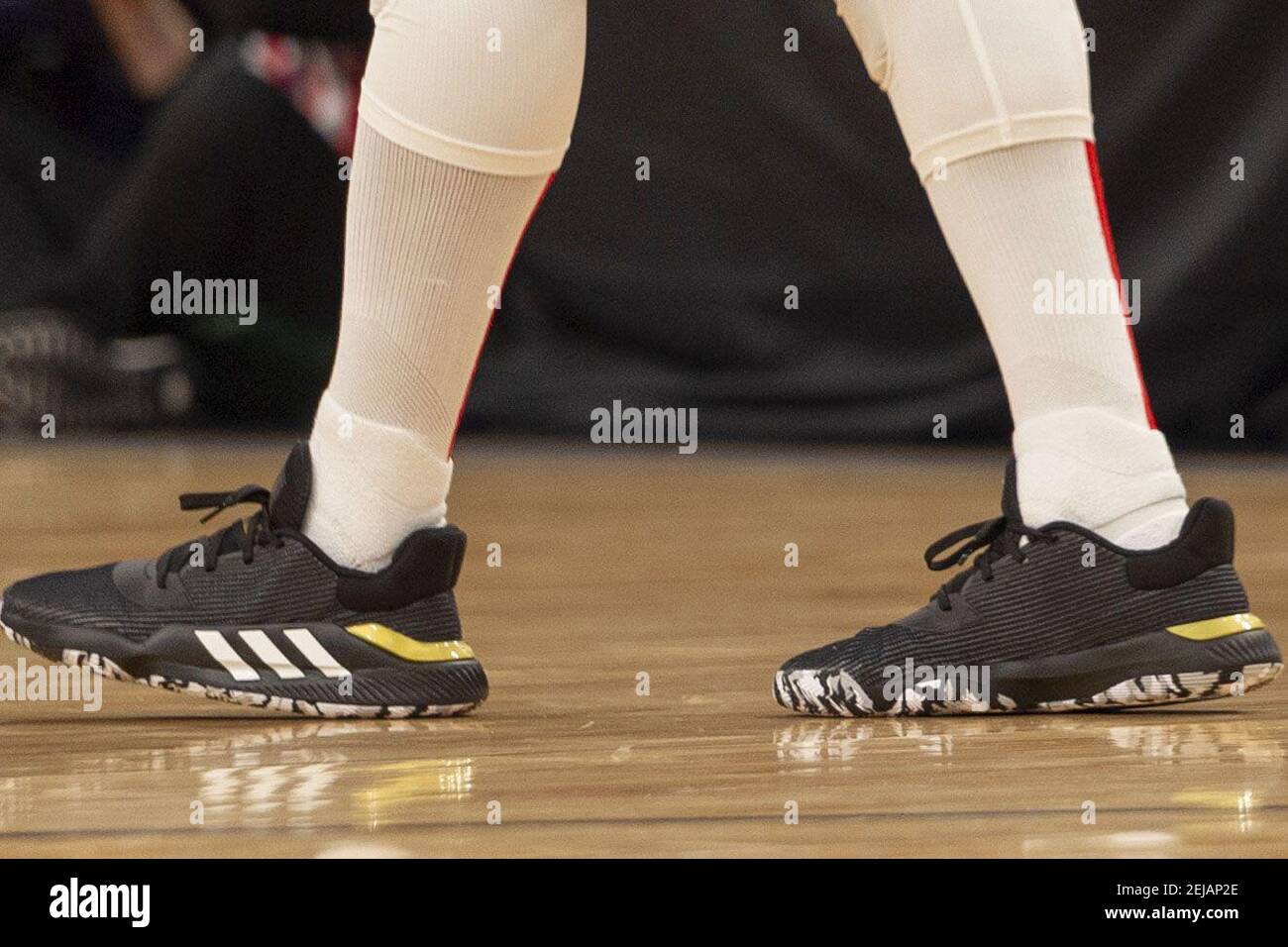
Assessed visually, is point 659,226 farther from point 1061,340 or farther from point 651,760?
point 651,760

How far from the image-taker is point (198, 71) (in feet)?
11.5

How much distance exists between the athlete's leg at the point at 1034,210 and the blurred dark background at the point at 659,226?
1.94 m

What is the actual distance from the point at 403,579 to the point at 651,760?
→ 0.64ft

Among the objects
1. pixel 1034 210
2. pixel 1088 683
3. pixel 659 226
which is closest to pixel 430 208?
pixel 1034 210

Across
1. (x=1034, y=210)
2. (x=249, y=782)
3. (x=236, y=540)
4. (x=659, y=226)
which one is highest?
(x=659, y=226)

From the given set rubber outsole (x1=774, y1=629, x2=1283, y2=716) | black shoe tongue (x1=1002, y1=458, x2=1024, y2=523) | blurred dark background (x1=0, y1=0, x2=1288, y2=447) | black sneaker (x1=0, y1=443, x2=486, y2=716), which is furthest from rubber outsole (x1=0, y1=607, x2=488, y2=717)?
blurred dark background (x1=0, y1=0, x2=1288, y2=447)

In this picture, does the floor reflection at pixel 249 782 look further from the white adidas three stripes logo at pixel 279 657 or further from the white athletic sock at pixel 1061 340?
the white athletic sock at pixel 1061 340

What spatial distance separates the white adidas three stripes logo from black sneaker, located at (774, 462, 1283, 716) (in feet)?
0.72

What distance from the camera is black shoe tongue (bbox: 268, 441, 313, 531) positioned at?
1.10 metres

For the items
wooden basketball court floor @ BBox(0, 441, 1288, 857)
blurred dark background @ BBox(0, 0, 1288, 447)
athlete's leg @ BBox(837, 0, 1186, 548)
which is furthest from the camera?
blurred dark background @ BBox(0, 0, 1288, 447)

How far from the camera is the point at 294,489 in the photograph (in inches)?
43.4

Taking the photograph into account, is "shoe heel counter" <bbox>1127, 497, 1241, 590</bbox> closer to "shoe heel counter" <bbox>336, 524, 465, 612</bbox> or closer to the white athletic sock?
the white athletic sock

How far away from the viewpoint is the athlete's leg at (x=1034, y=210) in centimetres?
102
